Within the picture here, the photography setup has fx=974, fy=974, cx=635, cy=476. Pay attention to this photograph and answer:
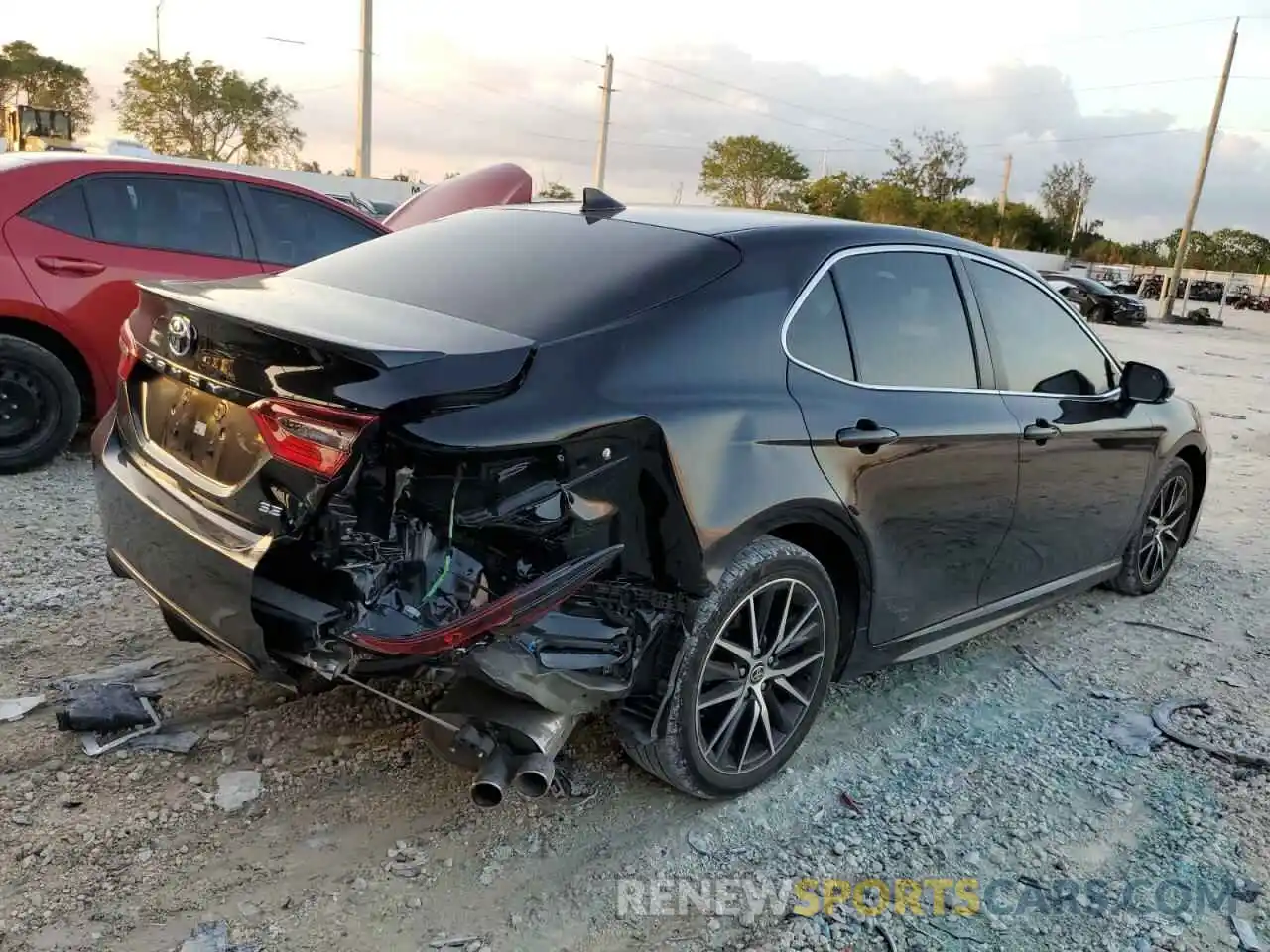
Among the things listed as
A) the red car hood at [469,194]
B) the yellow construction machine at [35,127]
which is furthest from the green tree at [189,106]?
the red car hood at [469,194]

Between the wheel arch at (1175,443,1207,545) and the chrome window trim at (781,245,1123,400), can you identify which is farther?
the wheel arch at (1175,443,1207,545)

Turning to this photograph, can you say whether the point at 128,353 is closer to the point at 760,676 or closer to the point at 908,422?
the point at 760,676

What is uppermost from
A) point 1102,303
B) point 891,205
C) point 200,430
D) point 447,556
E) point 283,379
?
point 891,205

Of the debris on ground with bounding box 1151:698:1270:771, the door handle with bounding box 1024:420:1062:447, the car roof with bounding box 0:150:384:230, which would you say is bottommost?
the debris on ground with bounding box 1151:698:1270:771

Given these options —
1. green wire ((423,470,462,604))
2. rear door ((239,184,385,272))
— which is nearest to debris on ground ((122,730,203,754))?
green wire ((423,470,462,604))

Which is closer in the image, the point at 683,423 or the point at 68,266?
the point at 683,423

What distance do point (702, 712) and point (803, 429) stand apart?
0.88m

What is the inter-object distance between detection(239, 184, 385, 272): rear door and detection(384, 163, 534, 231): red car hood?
256 cm

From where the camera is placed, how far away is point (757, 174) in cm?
6109

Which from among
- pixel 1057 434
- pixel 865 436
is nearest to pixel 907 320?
pixel 865 436

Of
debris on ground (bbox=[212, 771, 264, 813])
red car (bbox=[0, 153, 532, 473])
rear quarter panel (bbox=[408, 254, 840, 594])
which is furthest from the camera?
red car (bbox=[0, 153, 532, 473])

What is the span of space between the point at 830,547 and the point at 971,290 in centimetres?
125

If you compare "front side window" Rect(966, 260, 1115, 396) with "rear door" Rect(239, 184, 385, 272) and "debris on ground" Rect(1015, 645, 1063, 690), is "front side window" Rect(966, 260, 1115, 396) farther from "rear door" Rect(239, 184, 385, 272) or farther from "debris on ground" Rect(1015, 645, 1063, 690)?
"rear door" Rect(239, 184, 385, 272)
